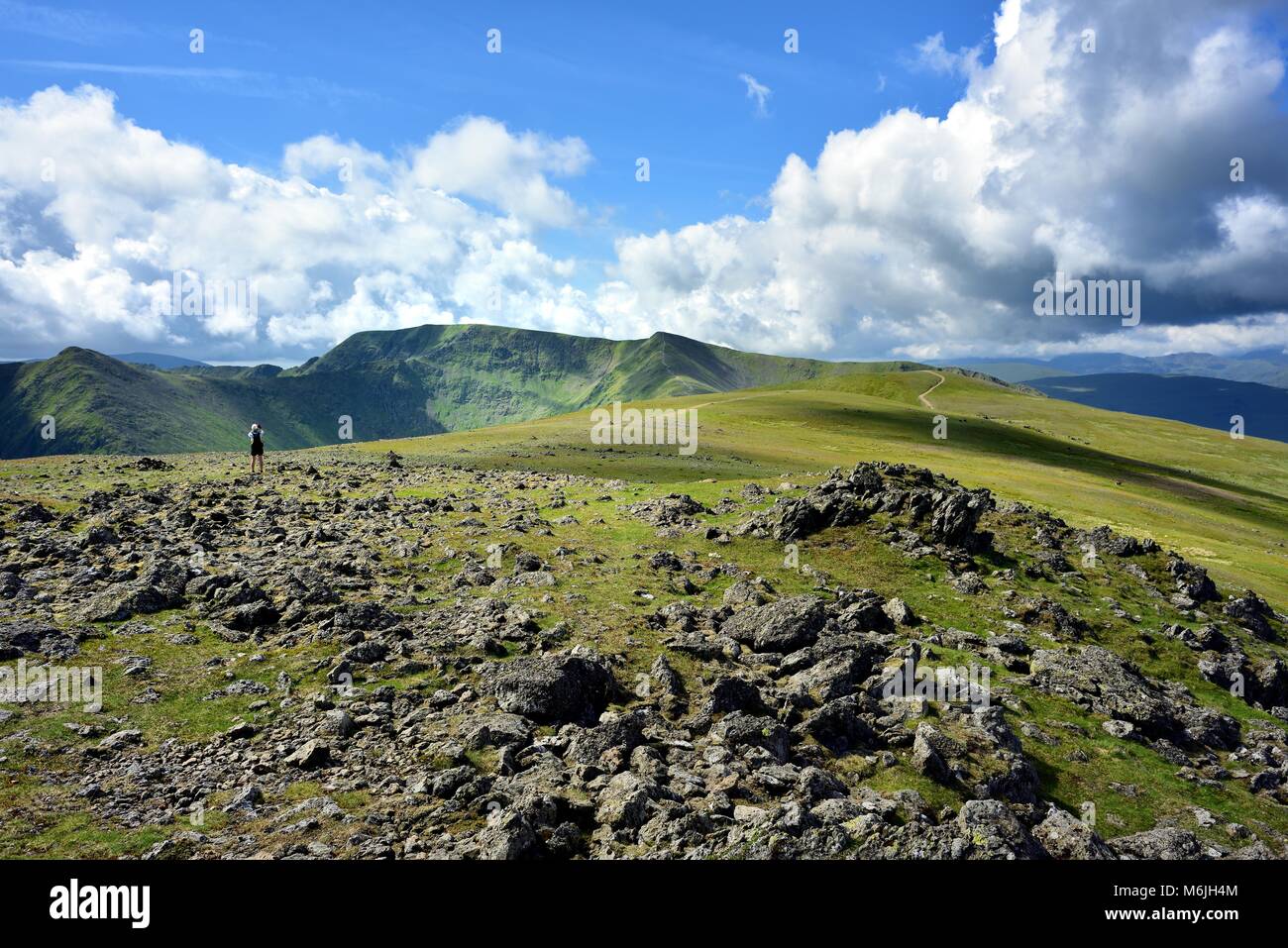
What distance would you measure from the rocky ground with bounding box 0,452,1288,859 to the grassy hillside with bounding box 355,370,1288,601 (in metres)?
23.1

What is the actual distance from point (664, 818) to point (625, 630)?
1117 centimetres

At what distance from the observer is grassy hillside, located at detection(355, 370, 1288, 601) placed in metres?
66.4

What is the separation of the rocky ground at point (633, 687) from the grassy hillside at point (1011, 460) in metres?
23.1

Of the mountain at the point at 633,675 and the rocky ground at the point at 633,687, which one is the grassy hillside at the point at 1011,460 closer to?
the mountain at the point at 633,675

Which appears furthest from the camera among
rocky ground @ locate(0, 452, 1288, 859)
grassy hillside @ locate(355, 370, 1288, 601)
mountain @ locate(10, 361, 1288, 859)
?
grassy hillside @ locate(355, 370, 1288, 601)

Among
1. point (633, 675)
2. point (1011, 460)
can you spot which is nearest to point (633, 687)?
point (633, 675)

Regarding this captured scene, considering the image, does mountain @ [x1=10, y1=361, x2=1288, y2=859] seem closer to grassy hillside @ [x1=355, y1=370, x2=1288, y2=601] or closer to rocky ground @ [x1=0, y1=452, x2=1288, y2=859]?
rocky ground @ [x1=0, y1=452, x2=1288, y2=859]

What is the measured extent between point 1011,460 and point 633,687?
390ft

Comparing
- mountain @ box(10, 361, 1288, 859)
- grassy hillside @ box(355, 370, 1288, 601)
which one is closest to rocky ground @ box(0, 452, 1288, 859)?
mountain @ box(10, 361, 1288, 859)

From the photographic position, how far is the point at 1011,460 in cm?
11938

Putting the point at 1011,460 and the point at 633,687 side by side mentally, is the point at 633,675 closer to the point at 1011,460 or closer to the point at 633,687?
the point at 633,687
